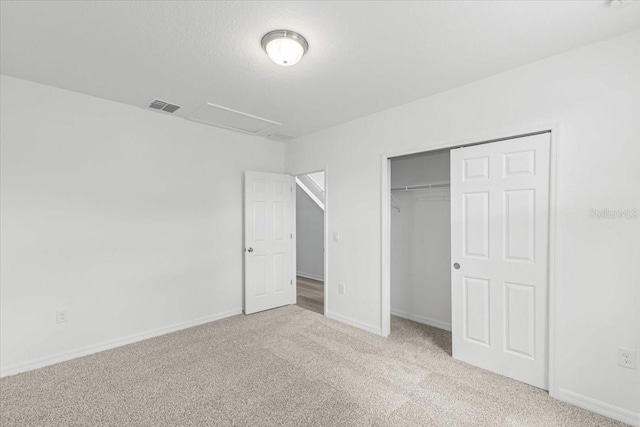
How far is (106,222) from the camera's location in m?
2.97

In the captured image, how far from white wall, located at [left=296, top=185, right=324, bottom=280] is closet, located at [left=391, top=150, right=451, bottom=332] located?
2.28 meters

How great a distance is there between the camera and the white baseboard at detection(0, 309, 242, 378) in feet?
8.19

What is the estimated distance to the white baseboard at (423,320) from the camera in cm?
344

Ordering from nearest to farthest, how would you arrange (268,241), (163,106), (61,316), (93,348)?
1. (61,316)
2. (93,348)
3. (163,106)
4. (268,241)

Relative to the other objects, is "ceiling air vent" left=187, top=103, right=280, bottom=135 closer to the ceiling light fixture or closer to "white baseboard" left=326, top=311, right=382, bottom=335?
the ceiling light fixture

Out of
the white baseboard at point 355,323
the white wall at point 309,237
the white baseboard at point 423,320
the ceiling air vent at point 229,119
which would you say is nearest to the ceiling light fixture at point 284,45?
the ceiling air vent at point 229,119

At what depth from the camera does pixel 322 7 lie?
5.51ft

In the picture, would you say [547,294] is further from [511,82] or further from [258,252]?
[258,252]

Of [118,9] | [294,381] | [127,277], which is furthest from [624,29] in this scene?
[127,277]

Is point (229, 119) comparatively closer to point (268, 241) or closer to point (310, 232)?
point (268, 241)

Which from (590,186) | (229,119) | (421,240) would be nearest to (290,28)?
(229,119)

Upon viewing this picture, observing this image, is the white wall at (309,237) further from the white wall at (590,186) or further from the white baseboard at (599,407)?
the white baseboard at (599,407)

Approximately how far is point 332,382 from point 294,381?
1.00ft

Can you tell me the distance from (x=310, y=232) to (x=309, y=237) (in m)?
0.11
